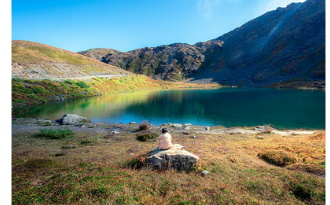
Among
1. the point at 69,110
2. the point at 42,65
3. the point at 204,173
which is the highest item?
the point at 42,65

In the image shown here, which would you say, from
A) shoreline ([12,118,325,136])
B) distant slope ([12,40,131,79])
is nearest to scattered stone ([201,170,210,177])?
shoreline ([12,118,325,136])

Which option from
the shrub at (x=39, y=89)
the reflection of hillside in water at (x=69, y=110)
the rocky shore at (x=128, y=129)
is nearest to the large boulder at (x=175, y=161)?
the rocky shore at (x=128, y=129)

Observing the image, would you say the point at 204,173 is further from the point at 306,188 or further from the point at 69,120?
the point at 69,120

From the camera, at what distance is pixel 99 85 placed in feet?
215

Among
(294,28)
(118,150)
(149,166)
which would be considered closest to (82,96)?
(118,150)

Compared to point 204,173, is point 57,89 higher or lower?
higher

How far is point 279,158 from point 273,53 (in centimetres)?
15258

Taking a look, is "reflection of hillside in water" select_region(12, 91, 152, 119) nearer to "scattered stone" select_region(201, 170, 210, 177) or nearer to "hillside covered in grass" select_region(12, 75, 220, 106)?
"hillside covered in grass" select_region(12, 75, 220, 106)

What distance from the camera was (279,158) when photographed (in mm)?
8656

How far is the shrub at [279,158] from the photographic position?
8.35 m

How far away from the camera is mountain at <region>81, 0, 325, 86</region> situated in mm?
91938

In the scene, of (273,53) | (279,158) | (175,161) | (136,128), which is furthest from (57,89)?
(273,53)

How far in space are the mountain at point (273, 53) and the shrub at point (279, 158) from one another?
98.8 metres
